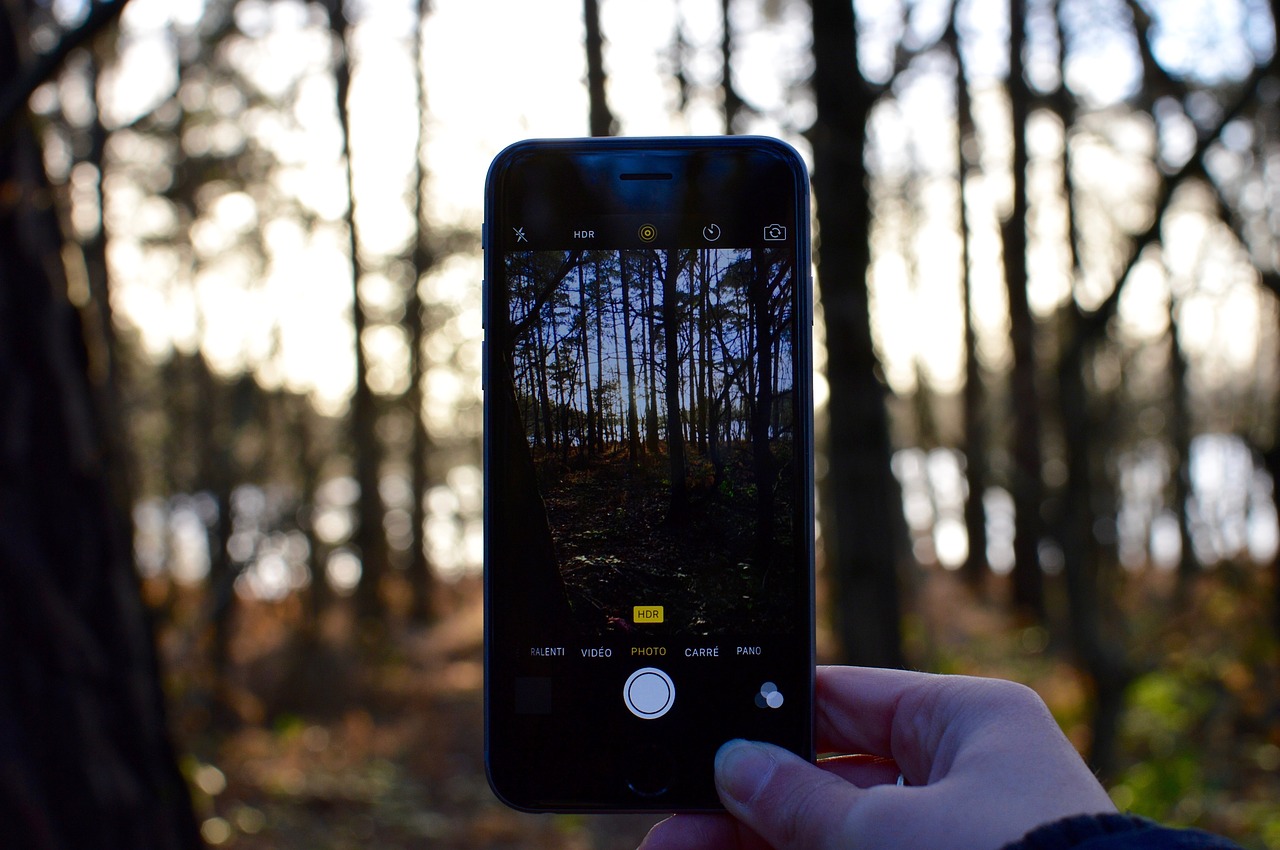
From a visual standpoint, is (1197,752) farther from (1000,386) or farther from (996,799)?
(1000,386)

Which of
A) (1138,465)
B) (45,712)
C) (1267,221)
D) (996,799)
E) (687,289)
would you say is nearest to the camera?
(996,799)

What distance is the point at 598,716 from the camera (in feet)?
5.34

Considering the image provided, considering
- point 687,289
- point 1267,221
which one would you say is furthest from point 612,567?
point 1267,221

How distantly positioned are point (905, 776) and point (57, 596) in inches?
89.5

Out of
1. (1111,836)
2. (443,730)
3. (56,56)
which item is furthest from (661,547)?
(443,730)

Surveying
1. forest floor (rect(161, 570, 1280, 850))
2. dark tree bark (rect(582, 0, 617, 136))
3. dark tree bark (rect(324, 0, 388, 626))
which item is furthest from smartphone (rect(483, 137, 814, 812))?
dark tree bark (rect(324, 0, 388, 626))

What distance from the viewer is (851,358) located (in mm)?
4469

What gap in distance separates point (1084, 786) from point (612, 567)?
2.69ft

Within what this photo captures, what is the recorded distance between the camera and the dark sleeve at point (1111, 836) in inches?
40.6

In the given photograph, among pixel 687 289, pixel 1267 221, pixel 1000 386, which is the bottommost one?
pixel 1000 386

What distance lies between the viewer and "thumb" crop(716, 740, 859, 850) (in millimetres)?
1310

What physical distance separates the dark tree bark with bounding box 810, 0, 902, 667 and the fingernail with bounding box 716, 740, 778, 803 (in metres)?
3.15

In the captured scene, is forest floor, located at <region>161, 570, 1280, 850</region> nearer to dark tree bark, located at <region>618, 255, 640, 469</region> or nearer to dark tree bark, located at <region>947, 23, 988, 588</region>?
dark tree bark, located at <region>947, 23, 988, 588</region>

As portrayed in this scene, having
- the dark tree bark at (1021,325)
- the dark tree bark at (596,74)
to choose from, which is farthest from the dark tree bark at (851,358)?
the dark tree bark at (1021,325)
